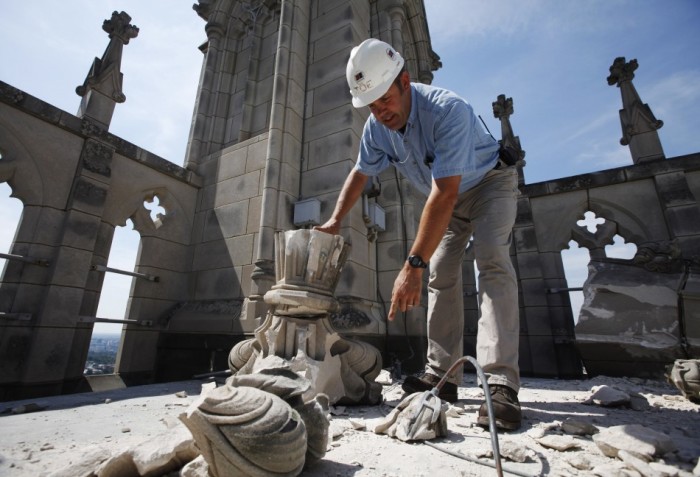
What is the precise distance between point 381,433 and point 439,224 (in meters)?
1.03

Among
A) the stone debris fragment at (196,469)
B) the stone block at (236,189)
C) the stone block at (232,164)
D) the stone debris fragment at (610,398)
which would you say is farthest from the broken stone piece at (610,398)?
the stone block at (232,164)

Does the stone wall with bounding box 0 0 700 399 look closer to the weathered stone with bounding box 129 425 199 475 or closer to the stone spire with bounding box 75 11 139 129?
the stone spire with bounding box 75 11 139 129

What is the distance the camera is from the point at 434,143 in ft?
6.24

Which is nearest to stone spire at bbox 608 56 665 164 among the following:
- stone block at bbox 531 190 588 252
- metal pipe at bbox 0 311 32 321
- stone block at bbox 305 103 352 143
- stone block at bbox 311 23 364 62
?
stone block at bbox 531 190 588 252

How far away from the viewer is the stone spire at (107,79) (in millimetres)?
4324

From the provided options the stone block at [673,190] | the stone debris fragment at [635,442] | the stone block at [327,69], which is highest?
the stone block at [327,69]

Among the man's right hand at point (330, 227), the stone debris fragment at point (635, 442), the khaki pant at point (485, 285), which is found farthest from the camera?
the man's right hand at point (330, 227)

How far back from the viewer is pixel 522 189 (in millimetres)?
5375

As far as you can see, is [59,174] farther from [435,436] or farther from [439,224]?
[435,436]

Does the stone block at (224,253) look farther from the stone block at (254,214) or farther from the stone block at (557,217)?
the stone block at (557,217)

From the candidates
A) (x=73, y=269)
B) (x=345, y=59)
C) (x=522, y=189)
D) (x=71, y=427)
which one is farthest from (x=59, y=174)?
(x=522, y=189)

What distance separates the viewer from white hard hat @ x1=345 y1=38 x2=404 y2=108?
77.2 inches

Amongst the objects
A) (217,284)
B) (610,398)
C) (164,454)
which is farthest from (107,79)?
(610,398)

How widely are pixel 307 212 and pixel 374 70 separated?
2393mm
